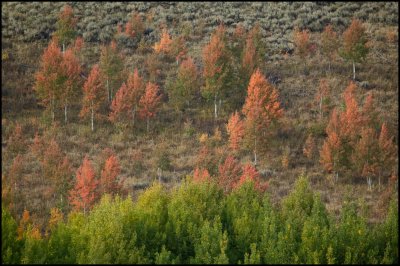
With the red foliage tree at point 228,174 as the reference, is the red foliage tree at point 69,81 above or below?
above

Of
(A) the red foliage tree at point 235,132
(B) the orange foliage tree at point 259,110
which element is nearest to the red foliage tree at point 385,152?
(B) the orange foliage tree at point 259,110

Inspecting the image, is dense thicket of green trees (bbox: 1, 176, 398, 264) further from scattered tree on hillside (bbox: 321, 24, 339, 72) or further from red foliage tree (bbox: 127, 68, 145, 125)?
scattered tree on hillside (bbox: 321, 24, 339, 72)

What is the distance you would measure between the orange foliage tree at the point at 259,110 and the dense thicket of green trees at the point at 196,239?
1187 inches

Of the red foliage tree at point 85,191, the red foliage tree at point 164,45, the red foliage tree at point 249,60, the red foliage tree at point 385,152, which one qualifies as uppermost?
the red foliage tree at point 164,45

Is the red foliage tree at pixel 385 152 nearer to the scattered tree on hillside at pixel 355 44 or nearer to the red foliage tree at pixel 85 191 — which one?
the scattered tree on hillside at pixel 355 44

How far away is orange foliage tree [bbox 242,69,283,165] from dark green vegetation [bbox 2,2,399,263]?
91cm

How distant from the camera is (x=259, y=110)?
2317 inches

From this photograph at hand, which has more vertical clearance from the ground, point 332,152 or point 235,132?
point 235,132

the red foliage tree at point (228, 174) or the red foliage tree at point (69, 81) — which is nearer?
the red foliage tree at point (228, 174)

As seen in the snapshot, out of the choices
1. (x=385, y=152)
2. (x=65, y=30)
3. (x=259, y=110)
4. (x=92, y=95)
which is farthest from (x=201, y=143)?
(x=65, y=30)

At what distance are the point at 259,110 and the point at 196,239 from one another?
3733 cm

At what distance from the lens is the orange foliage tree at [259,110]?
5758 centimetres

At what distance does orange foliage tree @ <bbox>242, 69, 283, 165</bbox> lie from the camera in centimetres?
5758

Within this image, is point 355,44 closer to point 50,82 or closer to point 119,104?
point 119,104
